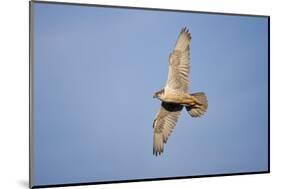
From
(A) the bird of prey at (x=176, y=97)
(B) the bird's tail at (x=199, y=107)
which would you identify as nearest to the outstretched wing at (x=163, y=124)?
(A) the bird of prey at (x=176, y=97)

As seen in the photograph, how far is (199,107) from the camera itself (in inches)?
139

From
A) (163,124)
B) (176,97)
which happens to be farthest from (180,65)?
(163,124)

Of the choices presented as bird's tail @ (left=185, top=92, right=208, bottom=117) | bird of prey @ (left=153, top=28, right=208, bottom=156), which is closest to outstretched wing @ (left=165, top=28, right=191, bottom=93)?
bird of prey @ (left=153, top=28, right=208, bottom=156)

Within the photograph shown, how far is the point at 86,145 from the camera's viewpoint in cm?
326

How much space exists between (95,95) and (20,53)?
51 centimetres

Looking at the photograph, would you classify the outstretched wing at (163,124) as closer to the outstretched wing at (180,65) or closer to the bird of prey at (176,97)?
the bird of prey at (176,97)

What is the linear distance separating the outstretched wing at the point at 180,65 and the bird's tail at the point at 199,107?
103 mm

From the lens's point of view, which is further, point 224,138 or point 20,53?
point 224,138

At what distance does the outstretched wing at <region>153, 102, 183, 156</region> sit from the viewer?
135 inches

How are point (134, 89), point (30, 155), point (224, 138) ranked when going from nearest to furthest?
1. point (30, 155)
2. point (134, 89)
3. point (224, 138)

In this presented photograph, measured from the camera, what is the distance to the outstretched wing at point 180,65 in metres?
3.45

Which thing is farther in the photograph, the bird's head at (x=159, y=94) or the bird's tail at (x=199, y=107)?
the bird's tail at (x=199, y=107)

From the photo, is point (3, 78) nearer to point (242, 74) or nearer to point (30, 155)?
point (30, 155)

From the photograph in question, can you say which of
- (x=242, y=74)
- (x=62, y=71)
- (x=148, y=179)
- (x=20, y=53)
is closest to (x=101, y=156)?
(x=148, y=179)
